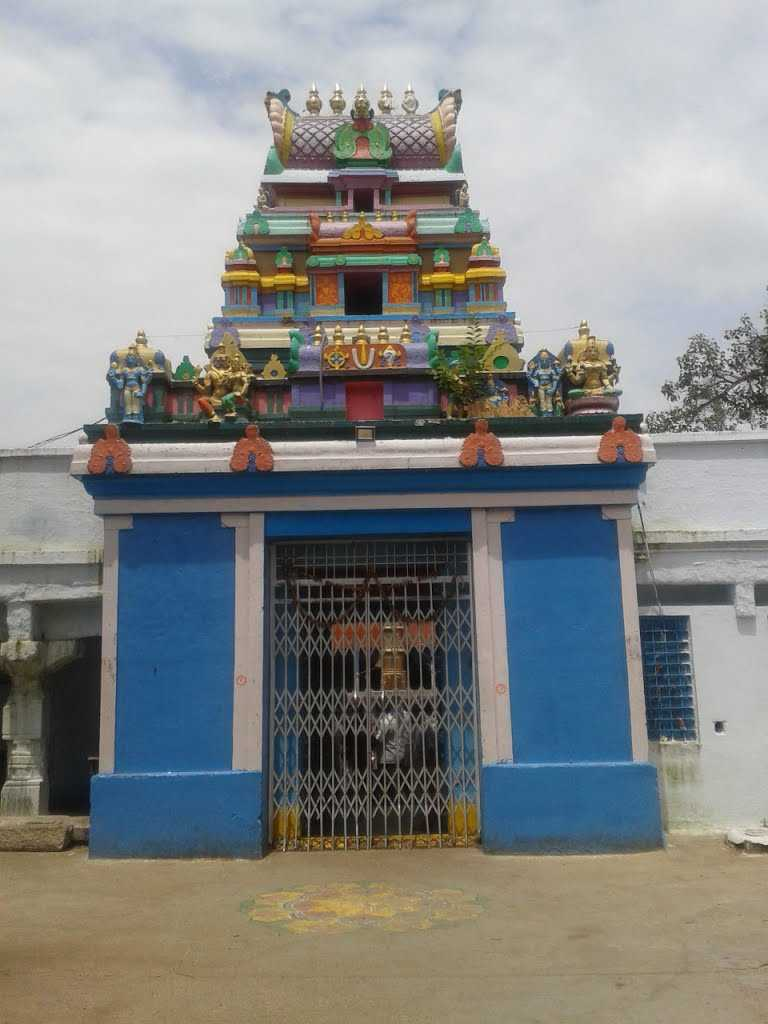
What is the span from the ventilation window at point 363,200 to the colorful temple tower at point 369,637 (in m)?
8.18

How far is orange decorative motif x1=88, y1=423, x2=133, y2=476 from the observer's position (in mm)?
8469

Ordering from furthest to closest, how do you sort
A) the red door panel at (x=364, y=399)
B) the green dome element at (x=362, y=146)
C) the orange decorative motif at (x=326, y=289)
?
the green dome element at (x=362, y=146) → the orange decorative motif at (x=326, y=289) → the red door panel at (x=364, y=399)

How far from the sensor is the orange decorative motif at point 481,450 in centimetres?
848

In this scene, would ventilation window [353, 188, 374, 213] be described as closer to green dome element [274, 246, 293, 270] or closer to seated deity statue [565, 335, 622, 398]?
green dome element [274, 246, 293, 270]

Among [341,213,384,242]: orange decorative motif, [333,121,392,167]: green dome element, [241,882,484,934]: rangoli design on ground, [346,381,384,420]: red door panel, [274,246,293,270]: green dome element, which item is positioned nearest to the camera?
[241,882,484,934]: rangoli design on ground

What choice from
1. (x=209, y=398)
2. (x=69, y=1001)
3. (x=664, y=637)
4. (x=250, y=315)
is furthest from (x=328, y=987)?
(x=250, y=315)

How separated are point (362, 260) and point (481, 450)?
676 cm

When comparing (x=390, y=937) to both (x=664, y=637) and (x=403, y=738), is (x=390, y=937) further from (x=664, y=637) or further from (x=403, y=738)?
(x=664, y=637)

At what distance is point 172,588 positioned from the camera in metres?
8.49

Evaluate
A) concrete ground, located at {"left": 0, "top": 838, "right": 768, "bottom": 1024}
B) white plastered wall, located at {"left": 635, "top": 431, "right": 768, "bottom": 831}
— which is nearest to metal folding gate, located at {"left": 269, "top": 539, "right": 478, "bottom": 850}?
concrete ground, located at {"left": 0, "top": 838, "right": 768, "bottom": 1024}

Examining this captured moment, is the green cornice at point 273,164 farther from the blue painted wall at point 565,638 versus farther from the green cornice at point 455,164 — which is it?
the blue painted wall at point 565,638

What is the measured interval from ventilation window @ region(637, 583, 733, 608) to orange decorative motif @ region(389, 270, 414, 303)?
671cm

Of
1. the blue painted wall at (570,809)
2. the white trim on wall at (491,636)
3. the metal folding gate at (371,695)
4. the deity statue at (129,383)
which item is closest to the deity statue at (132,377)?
the deity statue at (129,383)

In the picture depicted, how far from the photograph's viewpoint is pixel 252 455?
8484mm
